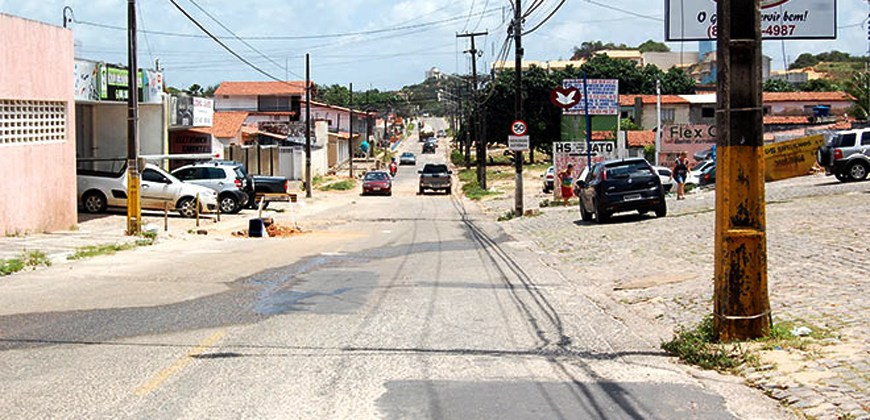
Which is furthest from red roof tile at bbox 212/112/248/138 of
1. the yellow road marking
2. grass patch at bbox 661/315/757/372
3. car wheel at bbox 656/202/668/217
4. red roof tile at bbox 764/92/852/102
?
grass patch at bbox 661/315/757/372

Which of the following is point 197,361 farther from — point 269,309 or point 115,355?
point 269,309

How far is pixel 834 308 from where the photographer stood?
9945 mm

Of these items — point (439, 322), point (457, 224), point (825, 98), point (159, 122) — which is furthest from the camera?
point (825, 98)

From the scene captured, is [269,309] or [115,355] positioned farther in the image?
[269,309]

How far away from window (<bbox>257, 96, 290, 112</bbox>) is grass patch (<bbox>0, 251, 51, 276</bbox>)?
83164 mm

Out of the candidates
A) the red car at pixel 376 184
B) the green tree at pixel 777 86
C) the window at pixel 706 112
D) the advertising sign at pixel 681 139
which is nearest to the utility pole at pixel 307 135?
the red car at pixel 376 184

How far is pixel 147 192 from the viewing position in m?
31.7

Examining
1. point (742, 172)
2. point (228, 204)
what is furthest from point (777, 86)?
point (742, 172)

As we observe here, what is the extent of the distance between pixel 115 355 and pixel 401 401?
3.09 metres

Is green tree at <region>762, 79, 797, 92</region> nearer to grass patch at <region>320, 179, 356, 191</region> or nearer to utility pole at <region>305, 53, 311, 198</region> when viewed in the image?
grass patch at <region>320, 179, 356, 191</region>

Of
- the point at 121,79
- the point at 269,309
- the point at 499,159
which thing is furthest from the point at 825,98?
the point at 269,309

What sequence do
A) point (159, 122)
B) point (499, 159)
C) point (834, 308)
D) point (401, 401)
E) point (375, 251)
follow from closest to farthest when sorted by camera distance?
point (401, 401)
point (834, 308)
point (375, 251)
point (159, 122)
point (499, 159)

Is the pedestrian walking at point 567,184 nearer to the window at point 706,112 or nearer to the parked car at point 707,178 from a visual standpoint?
the parked car at point 707,178

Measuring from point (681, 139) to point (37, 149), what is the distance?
4363 cm
